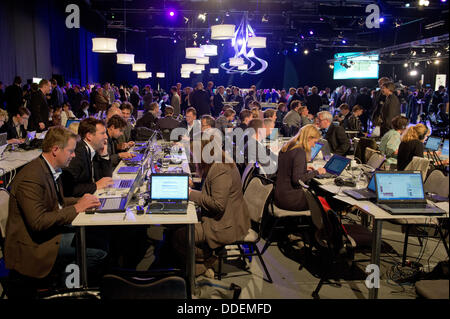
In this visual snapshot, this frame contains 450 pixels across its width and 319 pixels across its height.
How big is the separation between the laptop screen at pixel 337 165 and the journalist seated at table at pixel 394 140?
1509 mm

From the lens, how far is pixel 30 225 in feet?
9.20

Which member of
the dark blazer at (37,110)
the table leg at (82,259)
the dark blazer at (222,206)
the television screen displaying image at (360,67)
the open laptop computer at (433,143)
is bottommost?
the table leg at (82,259)

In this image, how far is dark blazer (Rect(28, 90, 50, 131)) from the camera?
823 cm

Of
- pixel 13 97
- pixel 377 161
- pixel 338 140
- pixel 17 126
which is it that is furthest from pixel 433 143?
pixel 13 97

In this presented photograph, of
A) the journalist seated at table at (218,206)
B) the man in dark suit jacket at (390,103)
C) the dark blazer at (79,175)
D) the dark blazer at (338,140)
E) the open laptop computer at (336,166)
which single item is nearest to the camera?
the journalist seated at table at (218,206)

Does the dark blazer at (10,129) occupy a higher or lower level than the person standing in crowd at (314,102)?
lower

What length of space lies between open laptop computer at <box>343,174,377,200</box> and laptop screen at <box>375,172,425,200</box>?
0.66 ft

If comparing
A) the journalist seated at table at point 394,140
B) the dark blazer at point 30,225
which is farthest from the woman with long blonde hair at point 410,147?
the dark blazer at point 30,225

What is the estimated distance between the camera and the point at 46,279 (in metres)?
3.00

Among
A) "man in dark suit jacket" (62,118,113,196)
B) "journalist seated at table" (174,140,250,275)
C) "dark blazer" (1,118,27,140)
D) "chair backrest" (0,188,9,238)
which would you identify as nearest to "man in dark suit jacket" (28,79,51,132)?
"dark blazer" (1,118,27,140)

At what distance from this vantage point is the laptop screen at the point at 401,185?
3.47m

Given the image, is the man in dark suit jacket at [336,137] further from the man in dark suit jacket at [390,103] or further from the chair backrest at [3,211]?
the chair backrest at [3,211]

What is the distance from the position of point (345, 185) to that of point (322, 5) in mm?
11914

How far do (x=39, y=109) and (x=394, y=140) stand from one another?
689 centimetres
